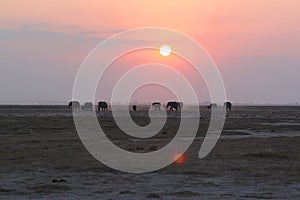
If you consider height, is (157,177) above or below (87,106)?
below

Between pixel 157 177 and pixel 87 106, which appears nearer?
pixel 157 177

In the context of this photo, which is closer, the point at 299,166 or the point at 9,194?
the point at 9,194

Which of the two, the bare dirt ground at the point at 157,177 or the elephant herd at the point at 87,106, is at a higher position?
the elephant herd at the point at 87,106

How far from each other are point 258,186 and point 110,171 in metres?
5.72

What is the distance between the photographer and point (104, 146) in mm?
32188

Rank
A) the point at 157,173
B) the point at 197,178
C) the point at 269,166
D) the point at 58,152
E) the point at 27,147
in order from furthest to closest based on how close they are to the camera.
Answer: the point at 27,147
the point at 58,152
the point at 269,166
the point at 157,173
the point at 197,178

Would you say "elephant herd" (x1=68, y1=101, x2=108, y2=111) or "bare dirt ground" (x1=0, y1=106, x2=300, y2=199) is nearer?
"bare dirt ground" (x1=0, y1=106, x2=300, y2=199)

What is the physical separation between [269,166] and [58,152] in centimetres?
988

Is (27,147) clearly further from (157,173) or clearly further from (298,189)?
(298,189)

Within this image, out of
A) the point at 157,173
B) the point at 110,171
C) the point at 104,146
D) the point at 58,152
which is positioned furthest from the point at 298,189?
the point at 104,146

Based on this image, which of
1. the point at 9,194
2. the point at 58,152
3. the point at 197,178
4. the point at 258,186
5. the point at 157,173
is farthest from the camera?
the point at 58,152

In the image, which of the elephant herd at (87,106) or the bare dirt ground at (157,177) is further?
the elephant herd at (87,106)

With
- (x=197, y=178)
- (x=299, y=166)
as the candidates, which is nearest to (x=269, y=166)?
(x=299, y=166)

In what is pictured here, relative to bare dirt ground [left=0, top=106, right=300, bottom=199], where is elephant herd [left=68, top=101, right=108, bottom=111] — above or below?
above
